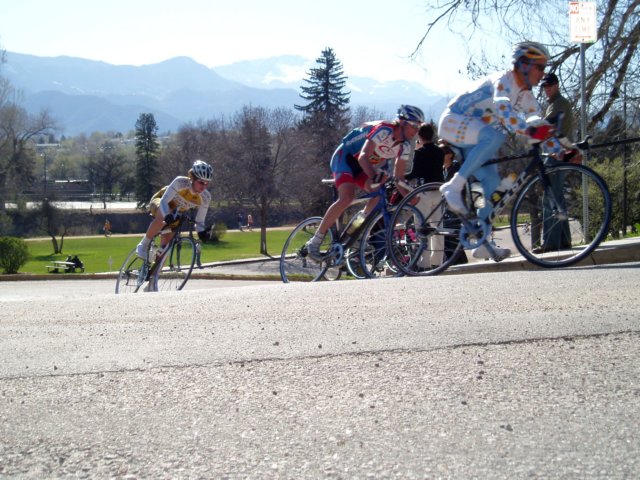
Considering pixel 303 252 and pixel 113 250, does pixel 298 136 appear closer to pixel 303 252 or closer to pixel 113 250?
pixel 113 250

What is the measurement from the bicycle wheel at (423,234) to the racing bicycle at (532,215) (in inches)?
0.4

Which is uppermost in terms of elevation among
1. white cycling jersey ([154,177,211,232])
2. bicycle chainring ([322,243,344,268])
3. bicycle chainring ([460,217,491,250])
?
white cycling jersey ([154,177,211,232])

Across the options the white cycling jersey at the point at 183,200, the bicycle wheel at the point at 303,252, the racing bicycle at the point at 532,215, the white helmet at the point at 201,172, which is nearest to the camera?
the racing bicycle at the point at 532,215

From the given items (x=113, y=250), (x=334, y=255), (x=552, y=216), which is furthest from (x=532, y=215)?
(x=113, y=250)

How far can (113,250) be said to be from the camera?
5438cm

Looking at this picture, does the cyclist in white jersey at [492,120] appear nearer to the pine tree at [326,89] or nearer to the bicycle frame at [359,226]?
the bicycle frame at [359,226]

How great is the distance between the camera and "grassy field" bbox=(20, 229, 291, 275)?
44.1 meters

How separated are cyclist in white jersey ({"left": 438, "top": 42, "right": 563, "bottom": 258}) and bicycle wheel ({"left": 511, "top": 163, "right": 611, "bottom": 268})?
215 millimetres

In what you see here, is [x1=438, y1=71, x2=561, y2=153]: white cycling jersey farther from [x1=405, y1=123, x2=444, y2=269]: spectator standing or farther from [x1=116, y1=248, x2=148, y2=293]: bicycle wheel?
[x1=116, y1=248, x2=148, y2=293]: bicycle wheel

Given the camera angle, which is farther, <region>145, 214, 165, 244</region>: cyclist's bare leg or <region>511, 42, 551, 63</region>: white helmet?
<region>145, 214, 165, 244</region>: cyclist's bare leg

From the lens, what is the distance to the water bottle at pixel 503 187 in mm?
6969

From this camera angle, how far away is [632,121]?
14.3m

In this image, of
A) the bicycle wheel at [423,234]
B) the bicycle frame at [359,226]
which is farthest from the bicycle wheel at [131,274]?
the bicycle wheel at [423,234]

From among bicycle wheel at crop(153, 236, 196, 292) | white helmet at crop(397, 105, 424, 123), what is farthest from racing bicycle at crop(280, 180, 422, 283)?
bicycle wheel at crop(153, 236, 196, 292)
